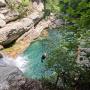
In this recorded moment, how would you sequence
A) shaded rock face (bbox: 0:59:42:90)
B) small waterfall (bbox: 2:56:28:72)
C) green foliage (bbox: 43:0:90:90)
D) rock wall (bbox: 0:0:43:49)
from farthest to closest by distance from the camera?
1. rock wall (bbox: 0:0:43:49)
2. small waterfall (bbox: 2:56:28:72)
3. shaded rock face (bbox: 0:59:42:90)
4. green foliage (bbox: 43:0:90:90)

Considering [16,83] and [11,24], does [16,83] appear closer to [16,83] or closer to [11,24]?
[16,83]

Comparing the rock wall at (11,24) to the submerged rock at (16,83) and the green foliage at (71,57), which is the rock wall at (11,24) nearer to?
the submerged rock at (16,83)

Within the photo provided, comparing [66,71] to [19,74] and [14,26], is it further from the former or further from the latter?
[14,26]

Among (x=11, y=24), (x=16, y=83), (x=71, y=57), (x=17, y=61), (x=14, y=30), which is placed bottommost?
(x=17, y=61)

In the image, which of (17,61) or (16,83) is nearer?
(16,83)

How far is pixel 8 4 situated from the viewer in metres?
18.5

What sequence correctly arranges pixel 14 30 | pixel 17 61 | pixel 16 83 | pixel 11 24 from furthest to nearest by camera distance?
pixel 11 24, pixel 14 30, pixel 17 61, pixel 16 83

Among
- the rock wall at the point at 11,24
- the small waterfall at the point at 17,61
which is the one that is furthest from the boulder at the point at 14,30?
the small waterfall at the point at 17,61

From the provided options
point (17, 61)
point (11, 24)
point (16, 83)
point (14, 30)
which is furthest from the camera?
point (11, 24)

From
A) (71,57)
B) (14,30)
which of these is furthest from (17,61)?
(71,57)

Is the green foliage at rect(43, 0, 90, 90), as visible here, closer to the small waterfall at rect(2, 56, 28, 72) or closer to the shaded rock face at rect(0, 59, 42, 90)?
the shaded rock face at rect(0, 59, 42, 90)

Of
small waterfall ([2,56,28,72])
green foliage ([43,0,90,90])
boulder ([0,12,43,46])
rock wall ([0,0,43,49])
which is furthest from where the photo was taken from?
rock wall ([0,0,43,49])

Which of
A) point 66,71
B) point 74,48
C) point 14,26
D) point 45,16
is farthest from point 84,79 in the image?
point 45,16

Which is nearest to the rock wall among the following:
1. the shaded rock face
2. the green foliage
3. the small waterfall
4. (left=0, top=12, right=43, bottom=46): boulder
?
(left=0, top=12, right=43, bottom=46): boulder
